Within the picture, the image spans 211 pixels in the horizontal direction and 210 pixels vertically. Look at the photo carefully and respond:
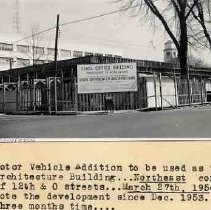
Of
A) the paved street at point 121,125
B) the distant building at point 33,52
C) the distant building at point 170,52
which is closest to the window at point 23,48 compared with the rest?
the distant building at point 33,52

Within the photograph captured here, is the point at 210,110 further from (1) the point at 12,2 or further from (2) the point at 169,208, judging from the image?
(1) the point at 12,2

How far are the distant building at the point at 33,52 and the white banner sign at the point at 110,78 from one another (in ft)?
0.08

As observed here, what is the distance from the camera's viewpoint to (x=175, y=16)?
0.95m

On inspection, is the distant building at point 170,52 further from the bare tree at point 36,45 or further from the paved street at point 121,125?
the bare tree at point 36,45

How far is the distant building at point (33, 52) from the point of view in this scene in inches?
38.6

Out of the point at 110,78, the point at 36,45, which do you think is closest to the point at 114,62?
the point at 110,78

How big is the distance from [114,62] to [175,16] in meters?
0.13

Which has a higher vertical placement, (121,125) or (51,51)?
(51,51)

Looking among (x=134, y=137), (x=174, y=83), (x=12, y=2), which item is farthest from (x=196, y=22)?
(x=12, y=2)

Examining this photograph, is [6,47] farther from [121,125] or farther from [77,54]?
[121,125]

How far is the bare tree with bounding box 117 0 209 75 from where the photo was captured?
3.08ft

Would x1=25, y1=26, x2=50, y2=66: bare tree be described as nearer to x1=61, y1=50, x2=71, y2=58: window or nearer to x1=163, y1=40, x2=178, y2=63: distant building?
x1=61, y1=50, x2=71, y2=58: window

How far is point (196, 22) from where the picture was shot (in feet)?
3.07

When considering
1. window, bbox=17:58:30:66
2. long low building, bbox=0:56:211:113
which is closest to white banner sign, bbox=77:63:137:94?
long low building, bbox=0:56:211:113
